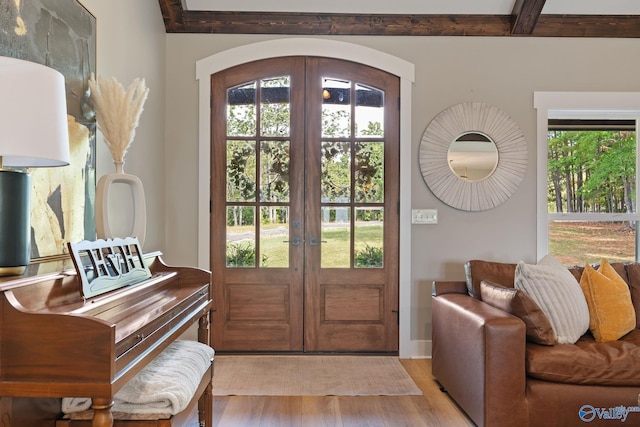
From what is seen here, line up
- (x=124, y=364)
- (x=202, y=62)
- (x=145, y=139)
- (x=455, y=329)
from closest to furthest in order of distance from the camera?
(x=124, y=364), (x=455, y=329), (x=145, y=139), (x=202, y=62)

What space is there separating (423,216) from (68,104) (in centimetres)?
264

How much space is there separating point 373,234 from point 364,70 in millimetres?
1322

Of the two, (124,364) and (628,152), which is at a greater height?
(628,152)

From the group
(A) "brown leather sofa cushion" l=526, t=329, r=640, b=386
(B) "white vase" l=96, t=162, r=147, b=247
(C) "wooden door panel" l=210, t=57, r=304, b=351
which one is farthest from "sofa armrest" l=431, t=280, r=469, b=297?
→ (B) "white vase" l=96, t=162, r=147, b=247

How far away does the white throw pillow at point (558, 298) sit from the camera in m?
2.62

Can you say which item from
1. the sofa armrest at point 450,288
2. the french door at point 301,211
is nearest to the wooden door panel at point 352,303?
the french door at point 301,211

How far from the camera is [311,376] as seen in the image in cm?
346

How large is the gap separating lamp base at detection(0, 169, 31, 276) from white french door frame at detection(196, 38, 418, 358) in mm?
2371

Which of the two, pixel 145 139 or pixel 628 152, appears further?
pixel 628 152

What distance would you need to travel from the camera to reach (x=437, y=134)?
3957 millimetres

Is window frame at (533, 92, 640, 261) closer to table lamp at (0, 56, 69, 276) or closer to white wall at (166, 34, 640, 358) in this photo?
white wall at (166, 34, 640, 358)

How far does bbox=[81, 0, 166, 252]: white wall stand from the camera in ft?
9.23

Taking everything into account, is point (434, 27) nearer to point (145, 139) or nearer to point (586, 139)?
point (586, 139)

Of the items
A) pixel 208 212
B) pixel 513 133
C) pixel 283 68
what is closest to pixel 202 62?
pixel 283 68
